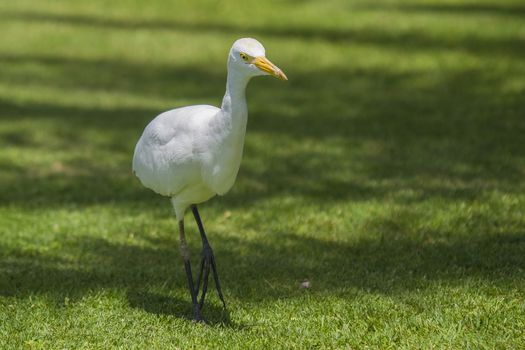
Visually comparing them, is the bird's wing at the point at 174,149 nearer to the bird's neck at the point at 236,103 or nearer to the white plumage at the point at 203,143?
the white plumage at the point at 203,143

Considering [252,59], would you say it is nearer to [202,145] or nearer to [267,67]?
[267,67]

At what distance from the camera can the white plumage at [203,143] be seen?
16.7 feet

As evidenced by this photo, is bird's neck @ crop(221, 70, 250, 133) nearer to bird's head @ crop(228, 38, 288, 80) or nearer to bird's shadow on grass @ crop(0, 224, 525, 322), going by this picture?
bird's head @ crop(228, 38, 288, 80)

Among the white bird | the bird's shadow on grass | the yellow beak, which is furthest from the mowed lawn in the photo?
the yellow beak

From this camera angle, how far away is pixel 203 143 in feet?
17.4

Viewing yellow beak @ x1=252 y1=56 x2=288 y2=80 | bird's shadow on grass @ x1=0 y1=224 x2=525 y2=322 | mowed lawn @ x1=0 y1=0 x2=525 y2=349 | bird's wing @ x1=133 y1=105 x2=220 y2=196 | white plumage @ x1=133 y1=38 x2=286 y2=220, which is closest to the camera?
yellow beak @ x1=252 y1=56 x2=288 y2=80

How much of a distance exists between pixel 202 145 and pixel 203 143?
16mm

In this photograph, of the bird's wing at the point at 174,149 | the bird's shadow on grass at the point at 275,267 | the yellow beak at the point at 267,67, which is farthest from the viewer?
the bird's shadow on grass at the point at 275,267

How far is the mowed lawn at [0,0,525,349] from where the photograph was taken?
18.7ft

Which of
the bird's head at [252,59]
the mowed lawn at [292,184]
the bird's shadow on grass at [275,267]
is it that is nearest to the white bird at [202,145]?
the bird's head at [252,59]

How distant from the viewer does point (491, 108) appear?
491 inches

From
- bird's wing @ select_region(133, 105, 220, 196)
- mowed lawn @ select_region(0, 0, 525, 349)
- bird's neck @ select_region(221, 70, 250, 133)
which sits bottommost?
mowed lawn @ select_region(0, 0, 525, 349)

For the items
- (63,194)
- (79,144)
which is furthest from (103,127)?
(63,194)

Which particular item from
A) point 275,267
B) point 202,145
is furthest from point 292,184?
point 202,145
